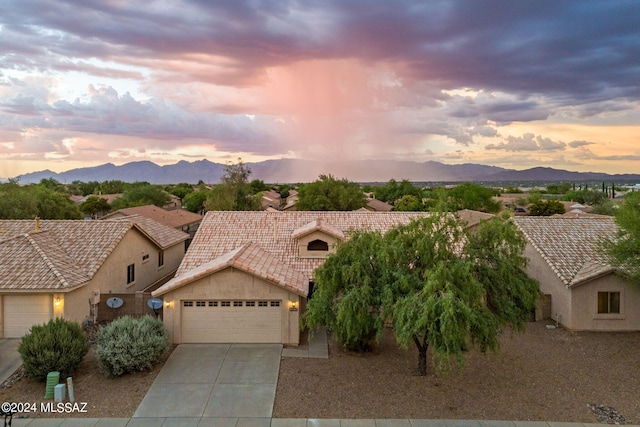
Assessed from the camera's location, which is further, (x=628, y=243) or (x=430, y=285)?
(x=628, y=243)

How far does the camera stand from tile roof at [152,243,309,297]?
16109mm

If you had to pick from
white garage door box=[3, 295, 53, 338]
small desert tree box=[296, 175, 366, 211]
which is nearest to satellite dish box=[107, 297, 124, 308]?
white garage door box=[3, 295, 53, 338]

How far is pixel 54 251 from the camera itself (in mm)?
19422

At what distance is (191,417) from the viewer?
445 inches

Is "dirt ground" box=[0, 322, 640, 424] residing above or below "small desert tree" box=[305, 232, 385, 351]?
below

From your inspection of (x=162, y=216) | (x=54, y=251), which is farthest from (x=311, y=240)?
(x=162, y=216)

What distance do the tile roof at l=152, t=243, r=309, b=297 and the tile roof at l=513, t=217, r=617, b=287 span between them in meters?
11.5

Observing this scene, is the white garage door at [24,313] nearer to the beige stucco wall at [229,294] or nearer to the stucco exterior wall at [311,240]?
the beige stucco wall at [229,294]

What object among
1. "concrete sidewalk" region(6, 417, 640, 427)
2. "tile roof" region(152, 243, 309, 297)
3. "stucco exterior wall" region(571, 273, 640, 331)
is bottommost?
"concrete sidewalk" region(6, 417, 640, 427)

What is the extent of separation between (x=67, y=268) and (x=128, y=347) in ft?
22.9

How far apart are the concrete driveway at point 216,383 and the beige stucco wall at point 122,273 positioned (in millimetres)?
5416

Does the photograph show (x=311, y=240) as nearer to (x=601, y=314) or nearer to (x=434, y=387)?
(x=434, y=387)

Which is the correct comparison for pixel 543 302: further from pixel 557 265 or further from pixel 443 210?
pixel 443 210

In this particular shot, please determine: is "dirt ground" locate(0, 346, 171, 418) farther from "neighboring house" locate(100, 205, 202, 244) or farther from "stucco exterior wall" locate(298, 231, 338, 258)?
"neighboring house" locate(100, 205, 202, 244)
